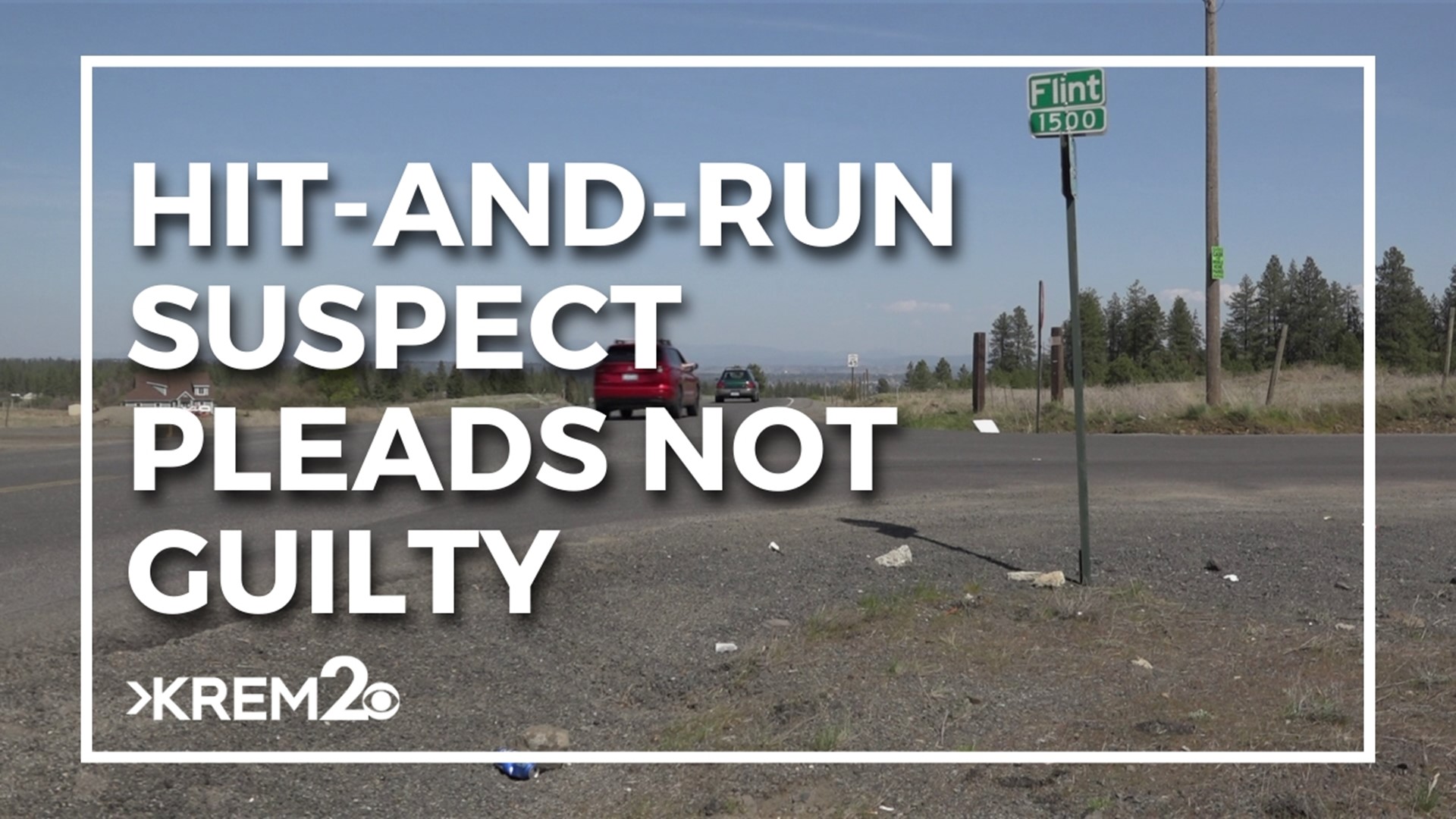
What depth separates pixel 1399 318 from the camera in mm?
43469

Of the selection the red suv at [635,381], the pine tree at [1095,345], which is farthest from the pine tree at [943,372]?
the red suv at [635,381]

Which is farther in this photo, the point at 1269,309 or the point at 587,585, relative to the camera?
the point at 1269,309

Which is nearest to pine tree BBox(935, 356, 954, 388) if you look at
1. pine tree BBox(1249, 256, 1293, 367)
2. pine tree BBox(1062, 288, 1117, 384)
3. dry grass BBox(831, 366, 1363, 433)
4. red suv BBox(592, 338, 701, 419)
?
pine tree BBox(1062, 288, 1117, 384)

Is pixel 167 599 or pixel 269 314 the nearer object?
pixel 269 314

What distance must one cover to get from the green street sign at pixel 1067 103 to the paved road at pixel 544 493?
2094 millimetres

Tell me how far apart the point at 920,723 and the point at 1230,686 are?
56.7 inches

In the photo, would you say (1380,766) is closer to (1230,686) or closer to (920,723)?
(1230,686)

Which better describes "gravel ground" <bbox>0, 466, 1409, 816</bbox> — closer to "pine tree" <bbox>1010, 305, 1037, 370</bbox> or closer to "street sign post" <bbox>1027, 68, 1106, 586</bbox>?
"street sign post" <bbox>1027, 68, 1106, 586</bbox>

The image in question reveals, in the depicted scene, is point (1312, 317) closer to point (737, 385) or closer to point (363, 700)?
point (737, 385)

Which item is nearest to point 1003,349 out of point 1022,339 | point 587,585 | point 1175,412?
point 1022,339

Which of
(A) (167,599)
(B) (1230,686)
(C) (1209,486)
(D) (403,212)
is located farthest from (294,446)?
(C) (1209,486)

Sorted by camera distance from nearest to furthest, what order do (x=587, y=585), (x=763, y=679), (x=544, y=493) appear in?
1. (x=763, y=679)
2. (x=587, y=585)
3. (x=544, y=493)

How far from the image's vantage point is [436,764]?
4945mm

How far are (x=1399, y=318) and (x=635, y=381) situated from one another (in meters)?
37.3
